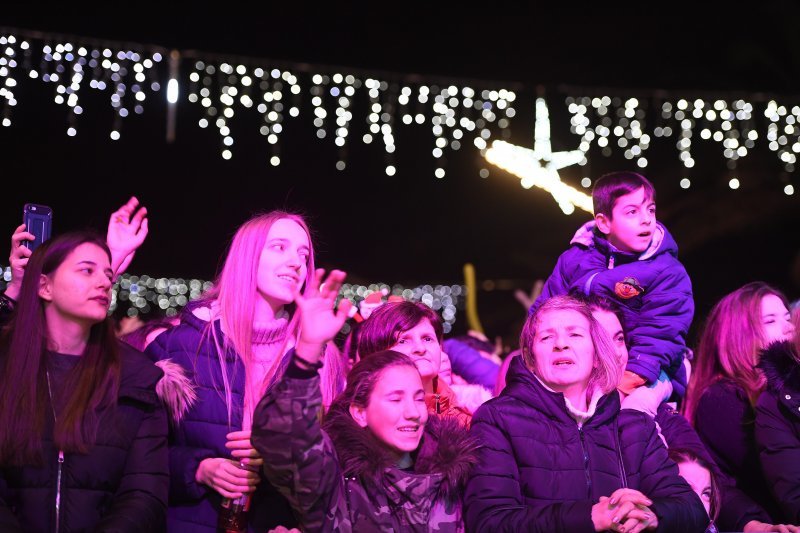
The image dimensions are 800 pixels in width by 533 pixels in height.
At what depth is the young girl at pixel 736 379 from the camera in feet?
13.2

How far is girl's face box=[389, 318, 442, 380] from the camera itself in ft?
12.4

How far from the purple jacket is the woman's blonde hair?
0.46m

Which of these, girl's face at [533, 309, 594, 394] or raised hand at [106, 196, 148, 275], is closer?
girl's face at [533, 309, 594, 394]

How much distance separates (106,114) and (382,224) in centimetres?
801

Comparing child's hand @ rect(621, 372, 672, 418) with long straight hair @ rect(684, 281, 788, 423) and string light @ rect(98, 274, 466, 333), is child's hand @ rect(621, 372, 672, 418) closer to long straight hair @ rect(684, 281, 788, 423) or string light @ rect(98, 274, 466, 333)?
long straight hair @ rect(684, 281, 788, 423)

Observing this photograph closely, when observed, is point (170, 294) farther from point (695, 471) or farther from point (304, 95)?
point (695, 471)

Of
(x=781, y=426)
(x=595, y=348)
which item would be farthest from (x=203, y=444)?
(x=781, y=426)

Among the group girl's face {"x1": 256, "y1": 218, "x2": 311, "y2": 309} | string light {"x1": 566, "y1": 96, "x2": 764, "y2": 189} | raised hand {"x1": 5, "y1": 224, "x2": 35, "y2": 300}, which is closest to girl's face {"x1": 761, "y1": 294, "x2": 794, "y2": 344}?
girl's face {"x1": 256, "y1": 218, "x2": 311, "y2": 309}

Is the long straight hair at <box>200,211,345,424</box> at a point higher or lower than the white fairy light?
lower

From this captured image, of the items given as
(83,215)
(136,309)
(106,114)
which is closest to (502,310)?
(136,309)

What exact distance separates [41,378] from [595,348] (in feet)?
6.15

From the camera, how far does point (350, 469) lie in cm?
285

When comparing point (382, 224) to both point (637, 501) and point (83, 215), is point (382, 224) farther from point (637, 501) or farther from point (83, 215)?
point (637, 501)

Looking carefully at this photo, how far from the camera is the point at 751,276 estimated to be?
1547 centimetres
